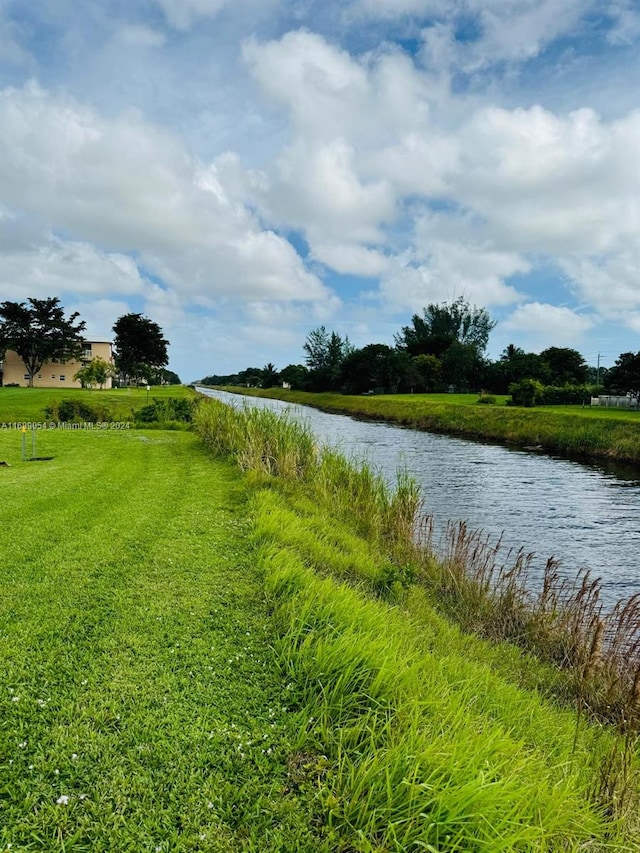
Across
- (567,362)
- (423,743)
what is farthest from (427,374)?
(423,743)

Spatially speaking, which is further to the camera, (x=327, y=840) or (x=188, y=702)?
(x=188, y=702)

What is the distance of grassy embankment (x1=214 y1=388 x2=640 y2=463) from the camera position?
2402cm

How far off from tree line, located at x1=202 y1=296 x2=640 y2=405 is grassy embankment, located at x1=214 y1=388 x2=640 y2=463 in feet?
14.5

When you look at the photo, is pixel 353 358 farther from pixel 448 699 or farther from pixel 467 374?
pixel 448 699

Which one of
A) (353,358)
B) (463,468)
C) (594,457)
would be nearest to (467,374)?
(353,358)

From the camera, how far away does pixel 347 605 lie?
15.4 feet

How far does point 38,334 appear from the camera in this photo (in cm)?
6631

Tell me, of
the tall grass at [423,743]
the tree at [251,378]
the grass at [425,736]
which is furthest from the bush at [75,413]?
the tree at [251,378]

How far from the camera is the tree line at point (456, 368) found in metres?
44.0

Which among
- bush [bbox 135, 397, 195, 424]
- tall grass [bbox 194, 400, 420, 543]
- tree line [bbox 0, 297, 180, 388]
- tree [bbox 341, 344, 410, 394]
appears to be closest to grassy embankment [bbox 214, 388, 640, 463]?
tall grass [bbox 194, 400, 420, 543]

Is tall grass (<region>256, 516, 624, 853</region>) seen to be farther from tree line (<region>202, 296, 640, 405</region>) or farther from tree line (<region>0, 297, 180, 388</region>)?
tree line (<region>0, 297, 180, 388</region>)

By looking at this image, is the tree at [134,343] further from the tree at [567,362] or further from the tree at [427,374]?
the tree at [567,362]

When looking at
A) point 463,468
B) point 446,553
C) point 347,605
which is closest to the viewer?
point 347,605

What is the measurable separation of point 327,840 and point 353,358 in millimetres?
78884
